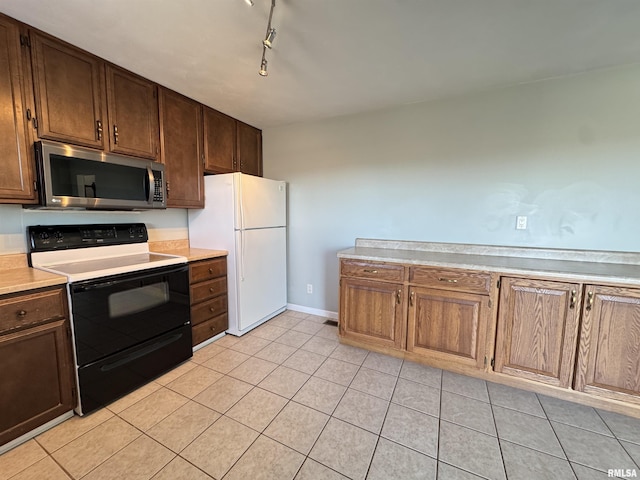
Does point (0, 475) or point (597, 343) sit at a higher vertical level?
point (597, 343)

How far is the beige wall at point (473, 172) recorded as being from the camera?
206cm

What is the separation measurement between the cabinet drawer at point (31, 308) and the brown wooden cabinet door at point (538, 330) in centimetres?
282

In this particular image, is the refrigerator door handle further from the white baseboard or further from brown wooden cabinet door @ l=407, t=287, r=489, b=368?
brown wooden cabinet door @ l=407, t=287, r=489, b=368

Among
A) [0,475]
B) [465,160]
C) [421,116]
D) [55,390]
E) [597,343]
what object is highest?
[421,116]

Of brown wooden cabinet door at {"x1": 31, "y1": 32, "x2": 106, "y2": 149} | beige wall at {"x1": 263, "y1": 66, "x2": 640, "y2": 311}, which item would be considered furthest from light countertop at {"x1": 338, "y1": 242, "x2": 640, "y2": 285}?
brown wooden cabinet door at {"x1": 31, "y1": 32, "x2": 106, "y2": 149}

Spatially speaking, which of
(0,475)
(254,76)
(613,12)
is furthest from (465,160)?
(0,475)

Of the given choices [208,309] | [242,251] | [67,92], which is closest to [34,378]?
[208,309]

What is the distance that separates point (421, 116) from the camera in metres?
2.62

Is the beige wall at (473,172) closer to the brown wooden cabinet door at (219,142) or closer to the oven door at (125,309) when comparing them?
the brown wooden cabinet door at (219,142)

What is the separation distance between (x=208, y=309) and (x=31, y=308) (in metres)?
1.23

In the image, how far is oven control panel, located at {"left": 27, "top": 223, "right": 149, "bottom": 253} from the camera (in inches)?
73.0

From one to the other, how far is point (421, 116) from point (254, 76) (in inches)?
61.4

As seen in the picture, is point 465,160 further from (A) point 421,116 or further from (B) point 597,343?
(B) point 597,343

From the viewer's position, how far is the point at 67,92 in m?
1.79
